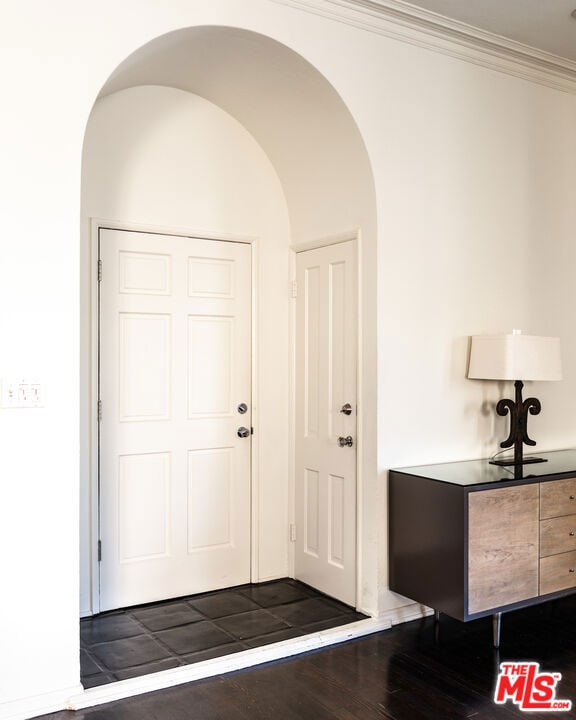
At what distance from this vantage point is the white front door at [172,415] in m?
3.52

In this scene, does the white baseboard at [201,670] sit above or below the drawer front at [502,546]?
below

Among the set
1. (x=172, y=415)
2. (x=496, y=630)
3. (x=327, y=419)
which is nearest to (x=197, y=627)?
(x=172, y=415)

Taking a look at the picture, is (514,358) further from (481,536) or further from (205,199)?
(205,199)

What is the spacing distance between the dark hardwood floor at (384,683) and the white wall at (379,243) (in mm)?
294

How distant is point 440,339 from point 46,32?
2.21 metres

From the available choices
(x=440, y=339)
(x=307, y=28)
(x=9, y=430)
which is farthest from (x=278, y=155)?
(x=9, y=430)

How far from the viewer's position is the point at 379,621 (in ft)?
10.9

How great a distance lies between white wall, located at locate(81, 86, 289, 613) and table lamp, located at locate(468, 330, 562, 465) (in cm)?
110

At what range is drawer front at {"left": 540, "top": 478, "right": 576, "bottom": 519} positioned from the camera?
3248mm

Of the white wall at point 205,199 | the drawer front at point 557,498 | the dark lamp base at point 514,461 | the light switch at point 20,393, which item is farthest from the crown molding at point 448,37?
the drawer front at point 557,498

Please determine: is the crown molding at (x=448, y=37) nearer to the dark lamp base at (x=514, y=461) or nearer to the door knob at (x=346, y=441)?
the door knob at (x=346, y=441)

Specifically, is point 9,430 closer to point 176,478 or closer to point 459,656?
point 176,478

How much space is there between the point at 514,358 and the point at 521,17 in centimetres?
166

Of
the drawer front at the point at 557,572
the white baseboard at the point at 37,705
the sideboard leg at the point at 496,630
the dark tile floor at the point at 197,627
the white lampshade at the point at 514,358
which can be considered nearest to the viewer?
the white baseboard at the point at 37,705
